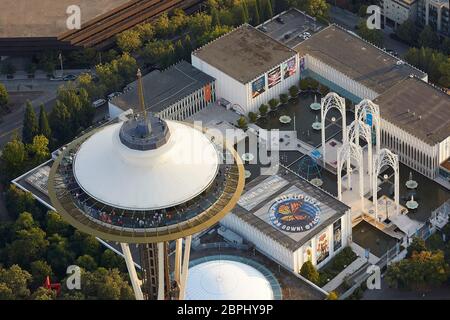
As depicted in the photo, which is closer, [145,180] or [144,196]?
[144,196]

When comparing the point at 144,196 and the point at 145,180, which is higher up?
the point at 145,180
